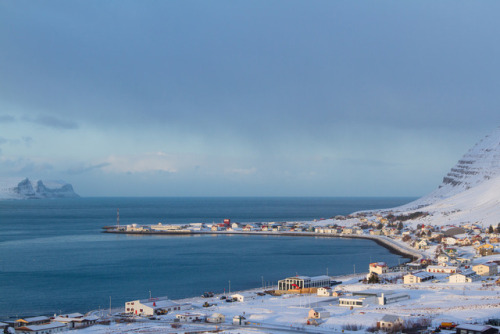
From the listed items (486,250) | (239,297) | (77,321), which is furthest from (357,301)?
(486,250)

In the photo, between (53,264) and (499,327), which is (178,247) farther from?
(499,327)

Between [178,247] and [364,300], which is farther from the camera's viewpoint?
[178,247]

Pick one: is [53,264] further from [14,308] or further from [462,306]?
[462,306]

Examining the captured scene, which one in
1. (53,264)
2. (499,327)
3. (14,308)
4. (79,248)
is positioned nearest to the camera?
(499,327)

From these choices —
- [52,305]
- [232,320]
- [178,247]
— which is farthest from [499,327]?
[178,247]

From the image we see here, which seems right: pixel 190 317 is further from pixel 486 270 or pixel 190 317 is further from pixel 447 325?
pixel 486 270

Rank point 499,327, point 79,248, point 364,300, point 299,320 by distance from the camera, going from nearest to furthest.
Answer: point 499,327, point 299,320, point 364,300, point 79,248
